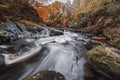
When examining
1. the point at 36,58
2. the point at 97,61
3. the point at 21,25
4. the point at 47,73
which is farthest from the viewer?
the point at 21,25

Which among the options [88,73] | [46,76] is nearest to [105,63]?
[88,73]

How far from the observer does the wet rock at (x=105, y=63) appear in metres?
8.85

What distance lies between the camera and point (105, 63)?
934 centimetres

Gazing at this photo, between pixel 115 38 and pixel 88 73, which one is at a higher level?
pixel 115 38

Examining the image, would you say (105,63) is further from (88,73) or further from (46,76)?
(46,76)

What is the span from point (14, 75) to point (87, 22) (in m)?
35.7

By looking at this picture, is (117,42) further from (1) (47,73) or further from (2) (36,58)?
(1) (47,73)

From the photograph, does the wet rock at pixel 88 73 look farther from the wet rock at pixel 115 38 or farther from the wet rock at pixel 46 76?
the wet rock at pixel 115 38

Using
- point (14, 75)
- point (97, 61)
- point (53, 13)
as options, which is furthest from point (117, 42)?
point (53, 13)

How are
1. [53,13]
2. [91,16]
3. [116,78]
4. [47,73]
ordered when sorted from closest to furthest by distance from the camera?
[47,73] < [116,78] < [91,16] < [53,13]

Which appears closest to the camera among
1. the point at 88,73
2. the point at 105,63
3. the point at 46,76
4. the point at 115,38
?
the point at 46,76

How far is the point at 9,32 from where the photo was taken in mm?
18625

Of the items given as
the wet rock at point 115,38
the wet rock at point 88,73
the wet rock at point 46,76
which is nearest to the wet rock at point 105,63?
the wet rock at point 88,73

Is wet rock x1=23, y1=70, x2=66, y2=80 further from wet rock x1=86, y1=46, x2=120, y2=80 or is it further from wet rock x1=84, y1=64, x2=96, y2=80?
wet rock x1=86, y1=46, x2=120, y2=80
